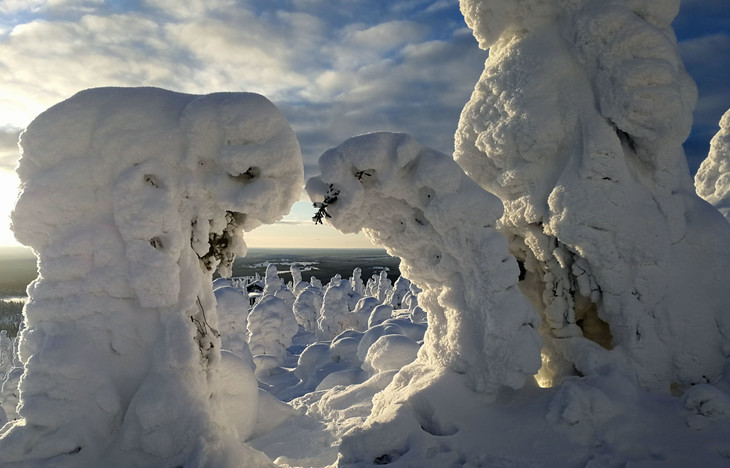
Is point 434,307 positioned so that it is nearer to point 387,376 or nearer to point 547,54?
point 387,376

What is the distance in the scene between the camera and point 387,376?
8.04 meters

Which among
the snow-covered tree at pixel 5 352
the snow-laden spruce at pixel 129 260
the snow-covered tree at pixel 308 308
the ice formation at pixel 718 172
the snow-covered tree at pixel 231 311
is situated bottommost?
the snow-covered tree at pixel 5 352

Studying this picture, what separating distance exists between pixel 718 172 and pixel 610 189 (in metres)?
7.86

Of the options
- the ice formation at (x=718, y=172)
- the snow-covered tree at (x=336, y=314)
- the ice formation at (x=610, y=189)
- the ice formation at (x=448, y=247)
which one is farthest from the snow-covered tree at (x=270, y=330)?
the ice formation at (x=718, y=172)

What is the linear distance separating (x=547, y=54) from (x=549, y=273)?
321cm

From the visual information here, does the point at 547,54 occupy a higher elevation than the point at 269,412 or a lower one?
higher

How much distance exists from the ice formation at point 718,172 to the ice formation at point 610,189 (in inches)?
225

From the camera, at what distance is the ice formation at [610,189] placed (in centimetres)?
572

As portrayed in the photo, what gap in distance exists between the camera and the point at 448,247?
5559 mm

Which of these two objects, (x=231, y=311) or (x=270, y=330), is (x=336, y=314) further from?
(x=231, y=311)

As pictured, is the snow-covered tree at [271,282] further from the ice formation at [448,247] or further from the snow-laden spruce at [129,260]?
the snow-laden spruce at [129,260]

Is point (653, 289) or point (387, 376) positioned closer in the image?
point (653, 289)

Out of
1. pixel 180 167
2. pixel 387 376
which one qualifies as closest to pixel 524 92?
pixel 180 167

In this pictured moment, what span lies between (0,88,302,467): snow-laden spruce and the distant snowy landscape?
0.8 inches
